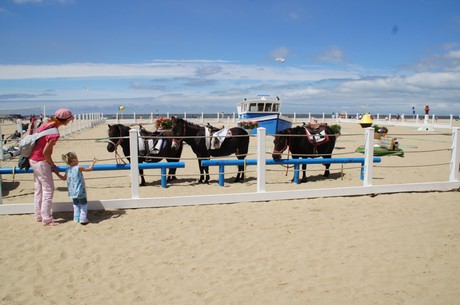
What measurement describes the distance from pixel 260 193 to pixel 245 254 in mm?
2509

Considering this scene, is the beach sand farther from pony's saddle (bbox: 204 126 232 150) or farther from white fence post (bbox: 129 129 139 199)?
pony's saddle (bbox: 204 126 232 150)

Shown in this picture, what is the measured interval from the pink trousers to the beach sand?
26 centimetres

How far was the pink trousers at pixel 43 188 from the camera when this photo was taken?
5.23 m

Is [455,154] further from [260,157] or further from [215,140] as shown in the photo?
[215,140]

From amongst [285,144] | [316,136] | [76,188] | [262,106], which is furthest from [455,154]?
[262,106]

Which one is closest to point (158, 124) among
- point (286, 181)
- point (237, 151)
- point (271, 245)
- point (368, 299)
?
point (237, 151)

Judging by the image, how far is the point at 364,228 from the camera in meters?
5.43

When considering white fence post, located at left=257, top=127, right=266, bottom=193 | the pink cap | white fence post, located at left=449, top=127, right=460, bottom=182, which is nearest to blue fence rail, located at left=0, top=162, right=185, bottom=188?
the pink cap

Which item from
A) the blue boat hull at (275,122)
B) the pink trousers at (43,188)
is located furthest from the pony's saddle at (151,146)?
the blue boat hull at (275,122)

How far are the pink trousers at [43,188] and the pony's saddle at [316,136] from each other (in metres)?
6.56

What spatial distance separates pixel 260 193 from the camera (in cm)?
696

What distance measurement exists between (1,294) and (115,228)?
6.42 feet

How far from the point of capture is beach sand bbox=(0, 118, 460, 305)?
362 cm

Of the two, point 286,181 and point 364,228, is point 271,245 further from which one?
point 286,181
